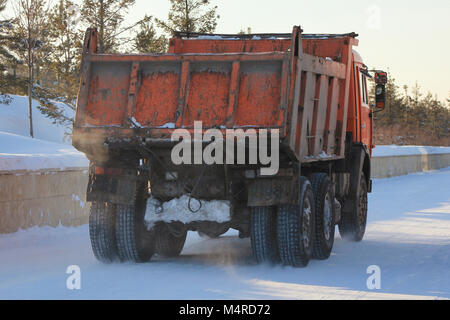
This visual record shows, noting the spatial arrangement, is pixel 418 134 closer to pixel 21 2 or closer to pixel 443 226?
pixel 21 2

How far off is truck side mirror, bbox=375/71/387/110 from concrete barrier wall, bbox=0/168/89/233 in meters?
5.45

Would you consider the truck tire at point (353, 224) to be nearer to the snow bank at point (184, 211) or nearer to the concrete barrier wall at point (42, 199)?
the snow bank at point (184, 211)

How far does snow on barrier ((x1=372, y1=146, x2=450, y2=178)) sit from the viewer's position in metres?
32.9

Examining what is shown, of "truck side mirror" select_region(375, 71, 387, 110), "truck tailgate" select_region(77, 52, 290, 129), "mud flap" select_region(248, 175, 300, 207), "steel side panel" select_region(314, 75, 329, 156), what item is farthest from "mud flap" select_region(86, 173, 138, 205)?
"truck side mirror" select_region(375, 71, 387, 110)

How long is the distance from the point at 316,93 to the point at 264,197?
69.9 inches

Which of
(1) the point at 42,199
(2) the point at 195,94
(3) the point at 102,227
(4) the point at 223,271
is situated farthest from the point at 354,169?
(1) the point at 42,199

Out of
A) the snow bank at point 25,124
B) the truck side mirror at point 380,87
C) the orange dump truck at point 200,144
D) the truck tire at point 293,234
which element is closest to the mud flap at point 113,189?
the orange dump truck at point 200,144

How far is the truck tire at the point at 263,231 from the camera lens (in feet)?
30.7

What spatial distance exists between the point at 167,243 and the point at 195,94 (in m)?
2.44

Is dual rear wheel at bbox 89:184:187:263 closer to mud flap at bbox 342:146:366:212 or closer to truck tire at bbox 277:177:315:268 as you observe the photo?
truck tire at bbox 277:177:315:268

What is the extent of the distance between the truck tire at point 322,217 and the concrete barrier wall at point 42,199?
4592 millimetres

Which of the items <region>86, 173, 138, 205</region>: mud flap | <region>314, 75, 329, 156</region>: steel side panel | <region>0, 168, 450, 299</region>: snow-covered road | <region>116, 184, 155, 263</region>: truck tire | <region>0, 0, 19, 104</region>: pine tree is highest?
<region>0, 0, 19, 104</region>: pine tree

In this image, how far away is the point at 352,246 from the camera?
486 inches
